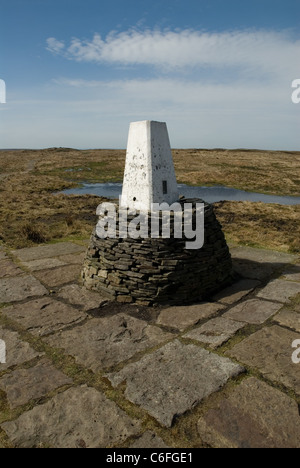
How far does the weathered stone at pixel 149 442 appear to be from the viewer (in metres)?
2.88

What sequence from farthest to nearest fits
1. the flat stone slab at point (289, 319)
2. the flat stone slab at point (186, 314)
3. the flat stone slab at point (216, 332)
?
the flat stone slab at point (186, 314), the flat stone slab at point (289, 319), the flat stone slab at point (216, 332)

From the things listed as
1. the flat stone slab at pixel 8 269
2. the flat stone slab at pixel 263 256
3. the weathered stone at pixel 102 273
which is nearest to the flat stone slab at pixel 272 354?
the weathered stone at pixel 102 273

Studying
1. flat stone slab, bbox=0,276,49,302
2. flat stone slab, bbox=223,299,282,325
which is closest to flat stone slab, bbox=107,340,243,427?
flat stone slab, bbox=223,299,282,325

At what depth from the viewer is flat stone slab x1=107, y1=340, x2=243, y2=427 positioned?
3398 millimetres

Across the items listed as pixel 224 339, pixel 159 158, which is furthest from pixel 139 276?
pixel 159 158

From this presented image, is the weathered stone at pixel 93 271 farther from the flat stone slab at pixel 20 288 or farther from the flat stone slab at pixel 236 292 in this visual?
the flat stone slab at pixel 236 292

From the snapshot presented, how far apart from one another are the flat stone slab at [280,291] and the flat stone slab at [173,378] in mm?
2401

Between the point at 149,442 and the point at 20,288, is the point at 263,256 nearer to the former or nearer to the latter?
the point at 20,288

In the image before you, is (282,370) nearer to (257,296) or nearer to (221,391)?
(221,391)

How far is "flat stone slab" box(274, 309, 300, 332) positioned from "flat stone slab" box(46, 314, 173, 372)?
73.6 inches

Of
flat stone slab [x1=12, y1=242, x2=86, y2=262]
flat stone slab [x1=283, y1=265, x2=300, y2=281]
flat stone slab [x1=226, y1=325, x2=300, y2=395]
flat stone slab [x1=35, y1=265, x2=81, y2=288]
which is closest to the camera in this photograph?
flat stone slab [x1=226, y1=325, x2=300, y2=395]

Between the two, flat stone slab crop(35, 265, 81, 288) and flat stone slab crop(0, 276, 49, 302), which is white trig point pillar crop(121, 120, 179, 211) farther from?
flat stone slab crop(0, 276, 49, 302)

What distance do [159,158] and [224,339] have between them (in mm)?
3306

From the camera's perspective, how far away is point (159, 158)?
5.86 metres
